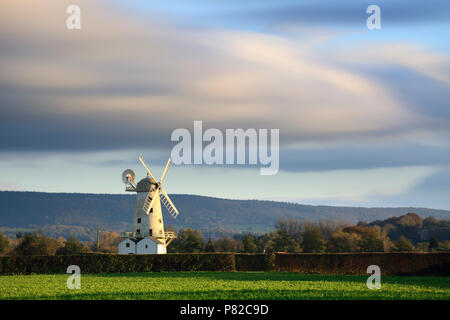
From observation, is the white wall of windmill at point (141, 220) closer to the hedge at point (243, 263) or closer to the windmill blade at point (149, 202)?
the windmill blade at point (149, 202)

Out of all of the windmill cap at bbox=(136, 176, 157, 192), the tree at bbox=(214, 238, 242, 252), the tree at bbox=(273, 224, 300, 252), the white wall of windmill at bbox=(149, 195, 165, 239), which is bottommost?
the tree at bbox=(214, 238, 242, 252)

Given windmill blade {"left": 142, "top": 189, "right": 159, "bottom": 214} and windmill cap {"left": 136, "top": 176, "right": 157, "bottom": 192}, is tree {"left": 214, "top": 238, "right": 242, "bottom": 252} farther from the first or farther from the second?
windmill blade {"left": 142, "top": 189, "right": 159, "bottom": 214}

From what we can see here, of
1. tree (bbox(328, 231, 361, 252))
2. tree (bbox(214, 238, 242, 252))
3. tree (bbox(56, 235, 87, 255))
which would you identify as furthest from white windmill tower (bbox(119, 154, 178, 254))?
tree (bbox(214, 238, 242, 252))

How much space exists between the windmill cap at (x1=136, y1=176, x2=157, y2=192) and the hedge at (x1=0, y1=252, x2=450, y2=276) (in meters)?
19.7

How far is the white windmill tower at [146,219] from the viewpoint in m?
72.4

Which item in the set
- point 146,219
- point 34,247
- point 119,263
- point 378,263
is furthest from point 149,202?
point 378,263

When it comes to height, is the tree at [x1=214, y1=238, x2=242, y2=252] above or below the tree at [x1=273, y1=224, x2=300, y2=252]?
below

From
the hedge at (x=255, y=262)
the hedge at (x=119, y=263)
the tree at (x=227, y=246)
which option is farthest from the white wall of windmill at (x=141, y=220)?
the tree at (x=227, y=246)

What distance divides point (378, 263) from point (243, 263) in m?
13.1

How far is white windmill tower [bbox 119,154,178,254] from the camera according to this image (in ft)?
237

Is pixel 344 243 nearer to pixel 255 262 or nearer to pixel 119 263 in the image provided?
pixel 255 262

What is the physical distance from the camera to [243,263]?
57.3m

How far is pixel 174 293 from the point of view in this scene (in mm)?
28359
